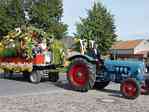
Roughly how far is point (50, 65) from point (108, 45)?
87.6 ft

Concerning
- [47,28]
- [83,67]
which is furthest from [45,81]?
[47,28]

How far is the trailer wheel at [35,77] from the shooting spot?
795 inches

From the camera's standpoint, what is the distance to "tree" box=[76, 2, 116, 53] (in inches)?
1775

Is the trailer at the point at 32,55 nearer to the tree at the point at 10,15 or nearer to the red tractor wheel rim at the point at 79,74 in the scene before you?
the red tractor wheel rim at the point at 79,74

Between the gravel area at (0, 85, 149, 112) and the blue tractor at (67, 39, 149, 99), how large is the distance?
0.44 metres

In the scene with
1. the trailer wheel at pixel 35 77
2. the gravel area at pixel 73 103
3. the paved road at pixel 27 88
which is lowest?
the gravel area at pixel 73 103

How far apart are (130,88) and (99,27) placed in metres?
30.7

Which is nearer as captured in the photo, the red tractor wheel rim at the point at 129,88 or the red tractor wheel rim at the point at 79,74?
the red tractor wheel rim at the point at 129,88

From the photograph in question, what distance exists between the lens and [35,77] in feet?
66.7

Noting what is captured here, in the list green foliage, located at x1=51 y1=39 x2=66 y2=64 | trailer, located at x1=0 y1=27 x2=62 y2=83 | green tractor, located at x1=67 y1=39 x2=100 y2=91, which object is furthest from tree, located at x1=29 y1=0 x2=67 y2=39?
green tractor, located at x1=67 y1=39 x2=100 y2=91

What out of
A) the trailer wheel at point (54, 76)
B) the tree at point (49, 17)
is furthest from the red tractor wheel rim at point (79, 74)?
the tree at point (49, 17)

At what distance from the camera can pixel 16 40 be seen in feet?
70.3

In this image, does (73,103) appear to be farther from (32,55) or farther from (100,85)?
(32,55)

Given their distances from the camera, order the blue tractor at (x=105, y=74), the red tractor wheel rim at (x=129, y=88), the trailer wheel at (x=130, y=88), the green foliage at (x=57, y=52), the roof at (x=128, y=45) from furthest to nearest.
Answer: the roof at (x=128, y=45) → the green foliage at (x=57, y=52) → the blue tractor at (x=105, y=74) → the red tractor wheel rim at (x=129, y=88) → the trailer wheel at (x=130, y=88)
